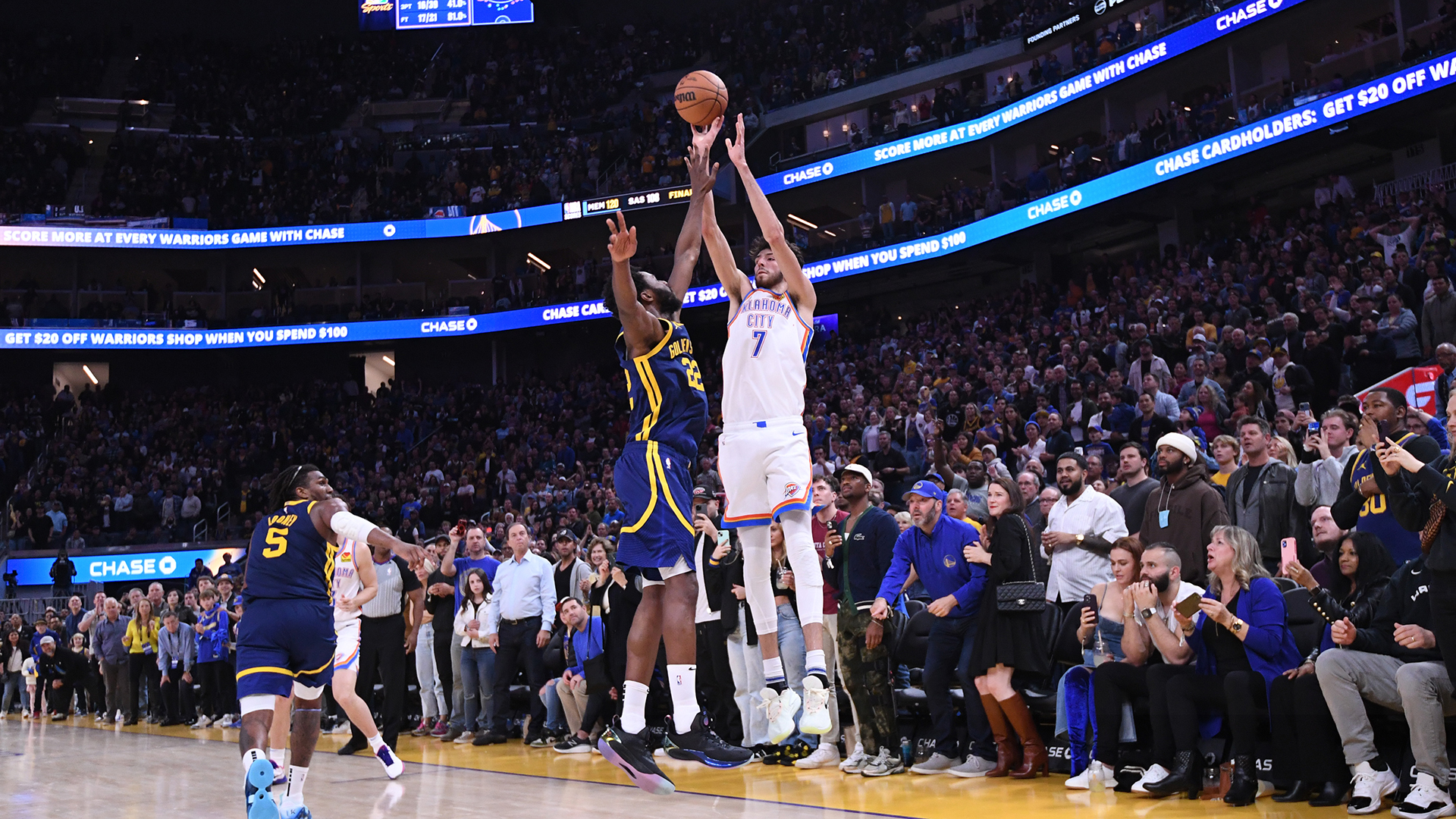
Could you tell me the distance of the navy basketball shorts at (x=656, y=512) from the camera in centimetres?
543

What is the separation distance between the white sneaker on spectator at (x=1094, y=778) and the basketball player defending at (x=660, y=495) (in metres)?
2.96

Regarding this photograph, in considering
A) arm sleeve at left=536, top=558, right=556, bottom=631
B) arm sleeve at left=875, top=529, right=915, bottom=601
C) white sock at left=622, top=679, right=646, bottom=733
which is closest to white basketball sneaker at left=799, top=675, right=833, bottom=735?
white sock at left=622, top=679, right=646, bottom=733

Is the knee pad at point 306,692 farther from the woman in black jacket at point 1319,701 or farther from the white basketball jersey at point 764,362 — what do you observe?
the woman in black jacket at point 1319,701

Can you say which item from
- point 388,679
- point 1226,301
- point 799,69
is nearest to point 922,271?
point 799,69

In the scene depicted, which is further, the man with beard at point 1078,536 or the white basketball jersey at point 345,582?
the white basketball jersey at point 345,582

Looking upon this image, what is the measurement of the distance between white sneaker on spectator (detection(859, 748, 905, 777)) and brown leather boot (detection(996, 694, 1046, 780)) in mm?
828

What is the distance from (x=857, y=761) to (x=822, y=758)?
535 millimetres

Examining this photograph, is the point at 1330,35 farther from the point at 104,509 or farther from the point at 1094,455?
the point at 104,509

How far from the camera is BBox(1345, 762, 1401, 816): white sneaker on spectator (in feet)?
20.6

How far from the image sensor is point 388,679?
34.7 ft

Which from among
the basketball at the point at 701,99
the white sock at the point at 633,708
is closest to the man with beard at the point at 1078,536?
the white sock at the point at 633,708

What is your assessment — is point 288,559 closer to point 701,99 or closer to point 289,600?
point 289,600

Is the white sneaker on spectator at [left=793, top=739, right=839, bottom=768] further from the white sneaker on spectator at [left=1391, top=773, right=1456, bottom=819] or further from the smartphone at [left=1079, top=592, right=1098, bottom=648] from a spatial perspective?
the white sneaker on spectator at [left=1391, top=773, right=1456, bottom=819]

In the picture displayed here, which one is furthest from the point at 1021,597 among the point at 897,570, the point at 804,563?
the point at 804,563
